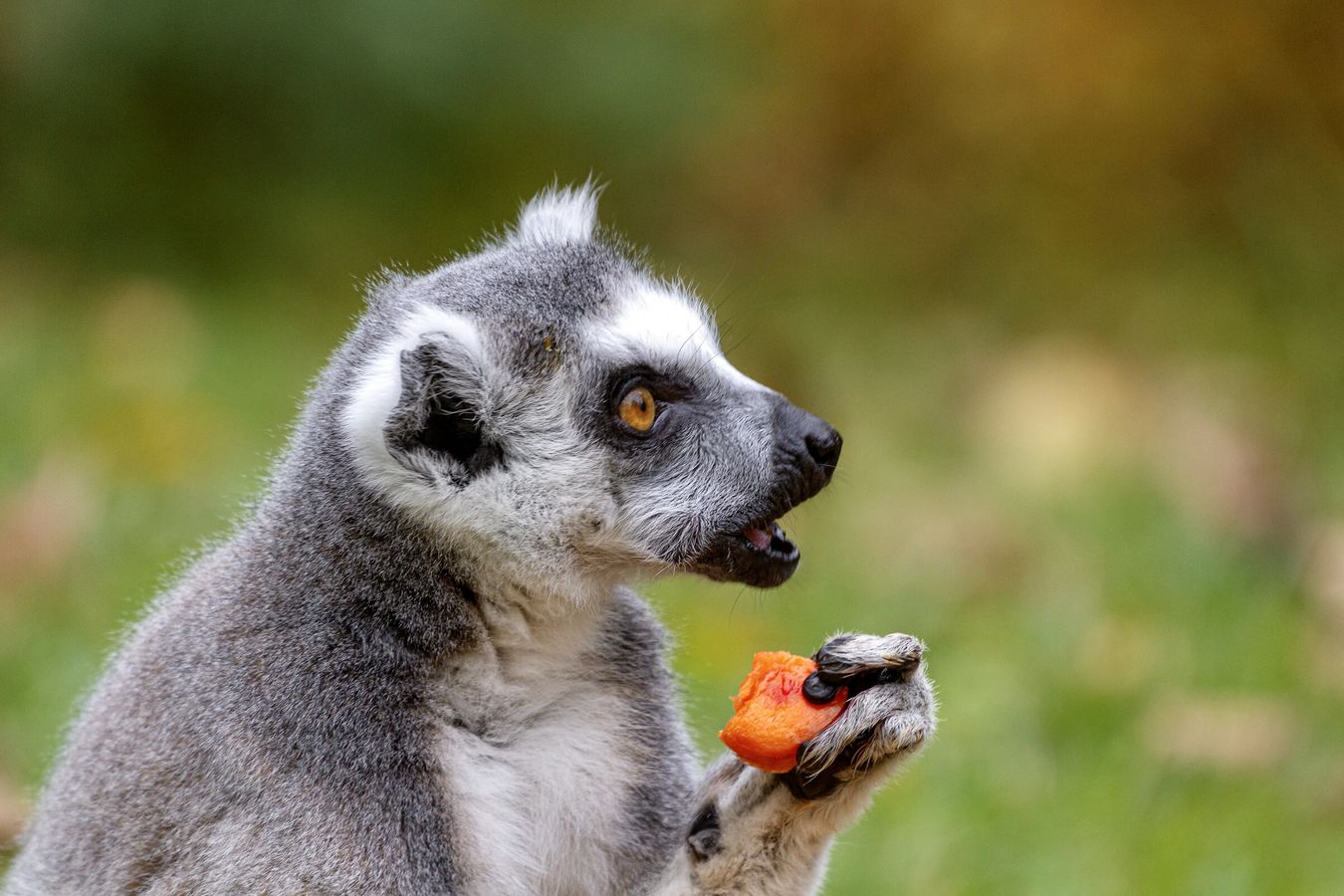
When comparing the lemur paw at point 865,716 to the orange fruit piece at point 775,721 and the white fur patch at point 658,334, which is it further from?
the white fur patch at point 658,334

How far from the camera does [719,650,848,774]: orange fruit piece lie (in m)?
3.72

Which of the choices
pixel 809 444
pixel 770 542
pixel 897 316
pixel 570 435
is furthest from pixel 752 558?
pixel 897 316

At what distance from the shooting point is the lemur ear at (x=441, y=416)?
146 inches

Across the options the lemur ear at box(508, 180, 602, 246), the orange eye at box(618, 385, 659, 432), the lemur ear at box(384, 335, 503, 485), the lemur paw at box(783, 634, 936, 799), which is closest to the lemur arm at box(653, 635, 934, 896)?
the lemur paw at box(783, 634, 936, 799)

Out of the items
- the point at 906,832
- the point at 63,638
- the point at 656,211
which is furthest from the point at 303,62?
the point at 906,832

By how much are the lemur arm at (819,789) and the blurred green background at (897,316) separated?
4.12ft

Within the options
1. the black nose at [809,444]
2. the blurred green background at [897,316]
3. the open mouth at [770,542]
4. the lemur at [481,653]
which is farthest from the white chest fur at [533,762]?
the blurred green background at [897,316]

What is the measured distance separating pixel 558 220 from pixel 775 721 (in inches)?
66.7

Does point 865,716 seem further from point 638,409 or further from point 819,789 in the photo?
point 638,409

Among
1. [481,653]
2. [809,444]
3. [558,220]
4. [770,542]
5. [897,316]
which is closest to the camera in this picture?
[481,653]

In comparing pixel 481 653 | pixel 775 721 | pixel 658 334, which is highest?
pixel 658 334

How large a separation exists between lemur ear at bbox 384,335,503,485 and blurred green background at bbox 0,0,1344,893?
6.86ft

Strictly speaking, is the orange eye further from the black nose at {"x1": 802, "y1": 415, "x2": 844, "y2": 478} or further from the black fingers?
the black fingers

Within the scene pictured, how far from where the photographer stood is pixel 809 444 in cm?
389
